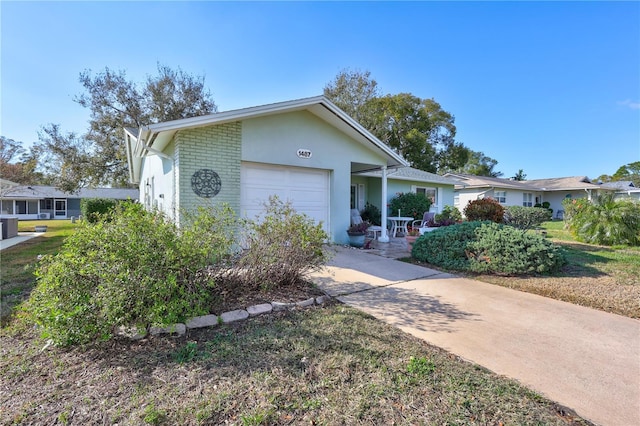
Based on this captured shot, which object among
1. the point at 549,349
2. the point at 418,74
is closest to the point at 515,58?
the point at 418,74

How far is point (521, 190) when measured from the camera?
27.5m

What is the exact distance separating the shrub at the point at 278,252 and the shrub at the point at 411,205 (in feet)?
35.8

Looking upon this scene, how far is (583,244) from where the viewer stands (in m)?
10.9

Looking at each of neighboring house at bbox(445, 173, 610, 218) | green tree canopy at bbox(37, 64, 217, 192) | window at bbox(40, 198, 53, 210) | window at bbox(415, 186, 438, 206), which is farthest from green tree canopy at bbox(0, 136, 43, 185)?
neighboring house at bbox(445, 173, 610, 218)

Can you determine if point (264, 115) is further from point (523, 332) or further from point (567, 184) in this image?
point (567, 184)

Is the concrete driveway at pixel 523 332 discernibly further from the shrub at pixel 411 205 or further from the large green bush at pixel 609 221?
the large green bush at pixel 609 221

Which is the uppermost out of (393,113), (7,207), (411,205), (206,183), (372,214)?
(393,113)

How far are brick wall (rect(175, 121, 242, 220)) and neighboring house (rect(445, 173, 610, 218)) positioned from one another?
20366 millimetres

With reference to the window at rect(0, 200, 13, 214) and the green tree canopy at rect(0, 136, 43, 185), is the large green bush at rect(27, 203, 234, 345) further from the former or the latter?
the window at rect(0, 200, 13, 214)

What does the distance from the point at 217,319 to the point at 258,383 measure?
146 centimetres

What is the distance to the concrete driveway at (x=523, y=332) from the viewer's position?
2514 mm

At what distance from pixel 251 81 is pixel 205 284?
1040cm

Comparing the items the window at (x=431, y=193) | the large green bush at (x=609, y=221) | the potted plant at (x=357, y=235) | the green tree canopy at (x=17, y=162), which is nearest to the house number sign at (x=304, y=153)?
the potted plant at (x=357, y=235)

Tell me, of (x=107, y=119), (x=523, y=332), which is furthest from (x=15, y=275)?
(x=107, y=119)
